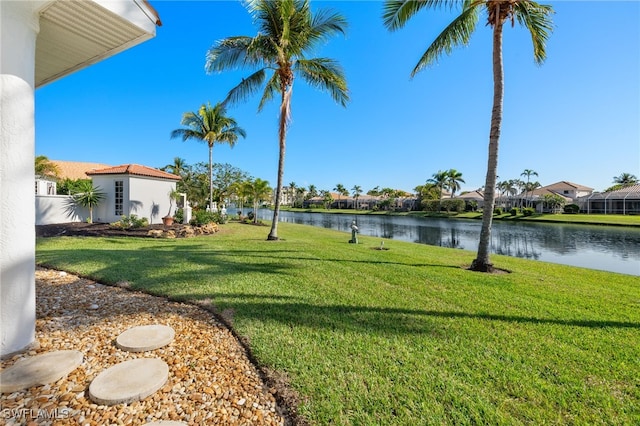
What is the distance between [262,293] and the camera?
4.75 metres

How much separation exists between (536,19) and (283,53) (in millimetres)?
7872

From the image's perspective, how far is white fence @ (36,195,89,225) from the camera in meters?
13.8

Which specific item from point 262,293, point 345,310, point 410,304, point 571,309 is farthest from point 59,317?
point 571,309

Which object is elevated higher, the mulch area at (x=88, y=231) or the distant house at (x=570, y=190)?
the distant house at (x=570, y=190)

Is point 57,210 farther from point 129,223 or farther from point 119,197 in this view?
point 129,223

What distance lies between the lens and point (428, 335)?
3.34 metres

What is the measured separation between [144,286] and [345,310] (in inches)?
148

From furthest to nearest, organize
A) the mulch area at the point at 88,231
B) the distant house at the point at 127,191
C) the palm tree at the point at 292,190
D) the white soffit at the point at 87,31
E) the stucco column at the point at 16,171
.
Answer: the palm tree at the point at 292,190
the distant house at the point at 127,191
the mulch area at the point at 88,231
the white soffit at the point at 87,31
the stucco column at the point at 16,171

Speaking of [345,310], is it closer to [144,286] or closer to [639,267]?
[144,286]

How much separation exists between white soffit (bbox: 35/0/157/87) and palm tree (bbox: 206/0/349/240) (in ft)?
23.3

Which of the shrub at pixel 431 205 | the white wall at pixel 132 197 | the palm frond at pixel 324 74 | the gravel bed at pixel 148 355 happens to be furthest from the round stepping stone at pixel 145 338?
the shrub at pixel 431 205

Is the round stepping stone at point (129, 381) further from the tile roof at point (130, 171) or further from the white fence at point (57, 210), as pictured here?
the white fence at point (57, 210)

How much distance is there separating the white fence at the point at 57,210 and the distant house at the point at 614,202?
6577cm

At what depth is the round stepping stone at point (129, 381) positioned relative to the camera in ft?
6.87
